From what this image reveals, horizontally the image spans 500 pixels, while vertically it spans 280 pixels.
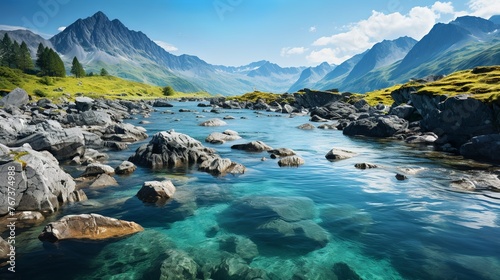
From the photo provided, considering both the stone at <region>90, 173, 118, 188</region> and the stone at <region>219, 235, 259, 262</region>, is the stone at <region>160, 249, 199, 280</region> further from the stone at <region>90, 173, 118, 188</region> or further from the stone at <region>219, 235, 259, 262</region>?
A: the stone at <region>90, 173, 118, 188</region>

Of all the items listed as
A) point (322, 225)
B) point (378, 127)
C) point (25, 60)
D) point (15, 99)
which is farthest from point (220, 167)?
point (25, 60)

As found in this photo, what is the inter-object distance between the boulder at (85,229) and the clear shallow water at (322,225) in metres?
0.52

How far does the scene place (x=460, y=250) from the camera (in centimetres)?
1420

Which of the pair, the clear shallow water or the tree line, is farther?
the tree line

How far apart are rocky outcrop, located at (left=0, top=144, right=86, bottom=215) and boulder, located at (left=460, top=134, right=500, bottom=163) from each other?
3919 centimetres

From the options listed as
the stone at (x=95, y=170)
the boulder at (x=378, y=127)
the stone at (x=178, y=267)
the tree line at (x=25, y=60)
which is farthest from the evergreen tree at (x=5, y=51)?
the stone at (x=178, y=267)

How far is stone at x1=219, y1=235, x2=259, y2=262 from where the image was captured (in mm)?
13555

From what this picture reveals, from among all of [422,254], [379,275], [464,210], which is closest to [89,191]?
[379,275]

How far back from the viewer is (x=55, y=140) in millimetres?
30047

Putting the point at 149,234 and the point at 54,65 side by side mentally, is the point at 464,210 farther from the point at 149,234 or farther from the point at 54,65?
the point at 54,65

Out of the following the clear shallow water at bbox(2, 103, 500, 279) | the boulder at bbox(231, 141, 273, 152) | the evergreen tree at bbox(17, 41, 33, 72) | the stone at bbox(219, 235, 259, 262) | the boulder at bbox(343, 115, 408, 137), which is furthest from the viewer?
the evergreen tree at bbox(17, 41, 33, 72)

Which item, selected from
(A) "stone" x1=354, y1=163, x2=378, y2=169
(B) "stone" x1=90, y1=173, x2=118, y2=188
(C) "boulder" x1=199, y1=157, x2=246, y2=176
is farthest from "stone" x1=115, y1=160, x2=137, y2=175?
(A) "stone" x1=354, y1=163, x2=378, y2=169

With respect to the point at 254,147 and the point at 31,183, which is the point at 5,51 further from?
the point at 31,183

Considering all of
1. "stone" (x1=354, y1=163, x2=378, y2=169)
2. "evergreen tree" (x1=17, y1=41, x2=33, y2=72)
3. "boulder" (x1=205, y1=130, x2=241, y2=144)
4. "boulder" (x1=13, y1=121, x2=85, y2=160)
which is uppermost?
"evergreen tree" (x1=17, y1=41, x2=33, y2=72)
